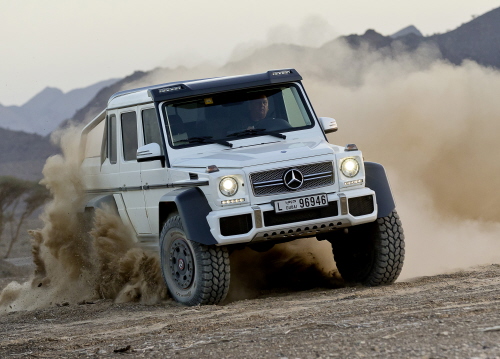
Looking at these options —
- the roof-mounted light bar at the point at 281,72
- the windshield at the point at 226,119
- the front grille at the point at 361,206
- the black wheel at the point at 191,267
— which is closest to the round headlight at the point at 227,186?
the black wheel at the point at 191,267

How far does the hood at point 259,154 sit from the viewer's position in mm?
7812

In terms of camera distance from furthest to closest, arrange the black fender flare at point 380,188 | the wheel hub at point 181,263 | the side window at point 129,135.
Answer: the side window at point 129,135
the black fender flare at point 380,188
the wheel hub at point 181,263

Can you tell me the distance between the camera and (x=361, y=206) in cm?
798

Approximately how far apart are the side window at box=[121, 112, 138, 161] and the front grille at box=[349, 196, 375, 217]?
2.51 m

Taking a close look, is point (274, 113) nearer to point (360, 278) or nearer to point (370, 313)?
point (360, 278)

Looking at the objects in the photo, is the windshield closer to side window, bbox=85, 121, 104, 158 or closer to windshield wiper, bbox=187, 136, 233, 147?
windshield wiper, bbox=187, 136, 233, 147

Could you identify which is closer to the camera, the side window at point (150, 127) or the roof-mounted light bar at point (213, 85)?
the roof-mounted light bar at point (213, 85)

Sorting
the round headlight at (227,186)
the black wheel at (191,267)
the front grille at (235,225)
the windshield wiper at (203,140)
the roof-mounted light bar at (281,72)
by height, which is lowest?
the black wheel at (191,267)

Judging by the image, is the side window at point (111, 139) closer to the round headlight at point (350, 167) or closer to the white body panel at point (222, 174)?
the white body panel at point (222, 174)

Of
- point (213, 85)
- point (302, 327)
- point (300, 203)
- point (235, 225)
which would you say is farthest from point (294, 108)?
point (302, 327)

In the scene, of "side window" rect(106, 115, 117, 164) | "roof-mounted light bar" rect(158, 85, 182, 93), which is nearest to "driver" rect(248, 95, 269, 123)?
"roof-mounted light bar" rect(158, 85, 182, 93)

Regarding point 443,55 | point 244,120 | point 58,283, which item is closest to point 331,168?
point 244,120

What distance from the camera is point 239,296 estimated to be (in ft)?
29.1

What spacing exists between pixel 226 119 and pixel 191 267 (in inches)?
61.8
